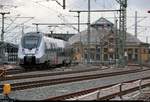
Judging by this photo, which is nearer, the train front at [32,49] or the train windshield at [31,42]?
the train front at [32,49]

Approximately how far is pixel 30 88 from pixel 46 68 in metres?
29.7

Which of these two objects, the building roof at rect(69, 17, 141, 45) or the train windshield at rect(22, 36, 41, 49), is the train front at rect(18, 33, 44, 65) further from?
the building roof at rect(69, 17, 141, 45)

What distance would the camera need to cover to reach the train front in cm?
5019

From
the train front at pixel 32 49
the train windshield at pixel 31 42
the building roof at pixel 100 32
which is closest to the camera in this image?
the train front at pixel 32 49

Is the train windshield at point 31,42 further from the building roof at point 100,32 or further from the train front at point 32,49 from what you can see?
the building roof at point 100,32

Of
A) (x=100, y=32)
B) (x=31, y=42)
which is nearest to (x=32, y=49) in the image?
(x=31, y=42)

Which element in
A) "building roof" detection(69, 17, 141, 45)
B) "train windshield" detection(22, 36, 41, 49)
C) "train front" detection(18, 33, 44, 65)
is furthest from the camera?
"building roof" detection(69, 17, 141, 45)

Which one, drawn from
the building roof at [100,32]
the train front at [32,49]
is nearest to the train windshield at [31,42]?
the train front at [32,49]

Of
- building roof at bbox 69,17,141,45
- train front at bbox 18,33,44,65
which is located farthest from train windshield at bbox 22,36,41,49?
building roof at bbox 69,17,141,45

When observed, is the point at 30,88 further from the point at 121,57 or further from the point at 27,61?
the point at 121,57

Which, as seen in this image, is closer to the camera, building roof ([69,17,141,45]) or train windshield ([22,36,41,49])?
train windshield ([22,36,41,49])

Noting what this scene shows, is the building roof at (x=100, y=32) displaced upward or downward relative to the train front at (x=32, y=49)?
upward

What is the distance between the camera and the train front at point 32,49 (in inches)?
1976

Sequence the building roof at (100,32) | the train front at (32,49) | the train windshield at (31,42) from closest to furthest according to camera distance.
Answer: the train front at (32,49), the train windshield at (31,42), the building roof at (100,32)
